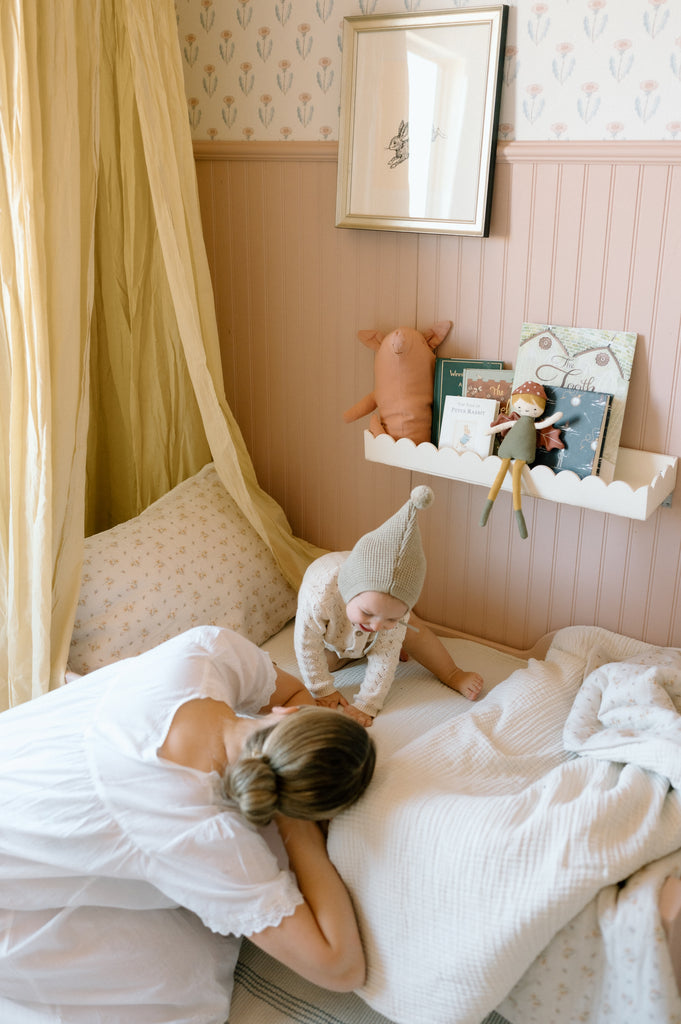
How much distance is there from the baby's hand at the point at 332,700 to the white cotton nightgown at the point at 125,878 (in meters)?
0.48

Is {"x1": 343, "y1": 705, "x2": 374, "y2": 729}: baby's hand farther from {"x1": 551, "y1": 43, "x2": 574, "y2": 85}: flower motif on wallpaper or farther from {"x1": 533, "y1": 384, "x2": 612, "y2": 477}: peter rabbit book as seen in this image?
{"x1": 551, "y1": 43, "x2": 574, "y2": 85}: flower motif on wallpaper

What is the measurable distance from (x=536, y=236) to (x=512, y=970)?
145cm

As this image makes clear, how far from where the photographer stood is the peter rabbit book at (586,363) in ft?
6.40

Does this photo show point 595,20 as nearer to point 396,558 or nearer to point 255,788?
point 396,558

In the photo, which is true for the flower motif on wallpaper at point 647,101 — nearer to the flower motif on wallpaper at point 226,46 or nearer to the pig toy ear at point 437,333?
the pig toy ear at point 437,333

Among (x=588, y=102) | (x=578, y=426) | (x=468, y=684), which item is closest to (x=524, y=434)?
(x=578, y=426)

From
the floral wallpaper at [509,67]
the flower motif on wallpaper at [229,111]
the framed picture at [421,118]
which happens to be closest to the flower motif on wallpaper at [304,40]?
the floral wallpaper at [509,67]

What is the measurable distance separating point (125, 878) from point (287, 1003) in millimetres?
350

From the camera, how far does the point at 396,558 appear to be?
1794 mm

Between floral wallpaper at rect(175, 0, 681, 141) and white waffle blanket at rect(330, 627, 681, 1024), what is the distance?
1196 millimetres

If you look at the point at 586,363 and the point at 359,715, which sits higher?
the point at 586,363

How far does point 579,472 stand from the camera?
6.47ft

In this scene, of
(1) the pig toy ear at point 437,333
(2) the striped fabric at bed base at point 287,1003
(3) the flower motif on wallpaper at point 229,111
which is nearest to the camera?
(2) the striped fabric at bed base at point 287,1003

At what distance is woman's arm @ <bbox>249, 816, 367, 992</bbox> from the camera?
4.61ft
